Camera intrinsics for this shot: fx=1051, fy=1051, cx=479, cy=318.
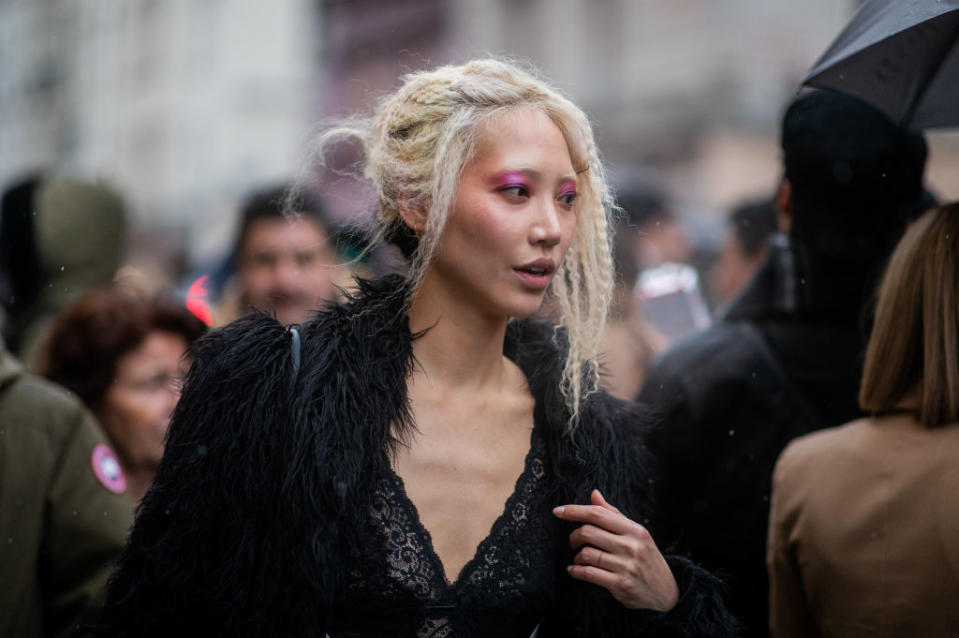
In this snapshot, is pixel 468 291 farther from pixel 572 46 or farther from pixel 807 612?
pixel 572 46

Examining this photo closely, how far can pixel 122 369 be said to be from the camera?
3719 millimetres

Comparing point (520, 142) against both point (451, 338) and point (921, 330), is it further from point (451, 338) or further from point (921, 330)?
point (921, 330)

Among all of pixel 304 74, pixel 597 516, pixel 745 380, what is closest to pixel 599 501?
pixel 597 516

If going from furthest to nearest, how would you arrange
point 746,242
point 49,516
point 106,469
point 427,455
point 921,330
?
point 746,242 < point 106,469 < point 49,516 < point 921,330 < point 427,455

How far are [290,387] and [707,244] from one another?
5.84 metres

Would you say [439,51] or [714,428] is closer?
[714,428]

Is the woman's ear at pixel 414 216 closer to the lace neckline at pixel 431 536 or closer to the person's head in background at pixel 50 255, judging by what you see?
the lace neckline at pixel 431 536

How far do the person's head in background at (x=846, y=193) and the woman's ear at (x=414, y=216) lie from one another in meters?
1.43

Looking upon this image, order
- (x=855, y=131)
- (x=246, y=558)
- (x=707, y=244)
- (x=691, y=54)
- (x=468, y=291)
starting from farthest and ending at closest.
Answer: (x=691, y=54)
(x=707, y=244)
(x=855, y=131)
(x=468, y=291)
(x=246, y=558)

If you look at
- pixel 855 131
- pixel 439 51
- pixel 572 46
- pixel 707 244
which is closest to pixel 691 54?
pixel 572 46

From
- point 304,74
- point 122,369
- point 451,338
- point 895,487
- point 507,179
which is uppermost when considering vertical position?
point 507,179

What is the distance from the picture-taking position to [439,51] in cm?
2600

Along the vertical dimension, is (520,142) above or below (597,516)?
above

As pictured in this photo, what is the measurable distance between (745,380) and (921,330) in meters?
0.79
